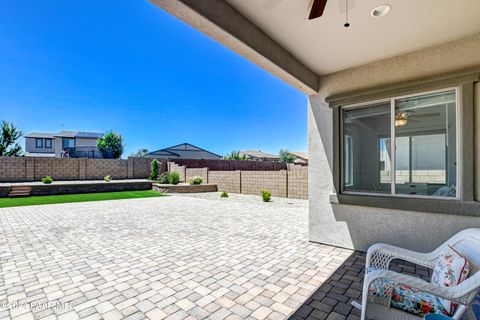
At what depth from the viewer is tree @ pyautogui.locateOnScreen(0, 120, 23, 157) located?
1983 cm

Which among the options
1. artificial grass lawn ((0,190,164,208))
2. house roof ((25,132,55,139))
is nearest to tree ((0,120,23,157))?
artificial grass lawn ((0,190,164,208))

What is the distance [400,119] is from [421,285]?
9.51 feet

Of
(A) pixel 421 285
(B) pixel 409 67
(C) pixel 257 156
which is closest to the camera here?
(A) pixel 421 285

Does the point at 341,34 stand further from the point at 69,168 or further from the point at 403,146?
the point at 69,168

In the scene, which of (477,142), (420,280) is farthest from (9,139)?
(477,142)

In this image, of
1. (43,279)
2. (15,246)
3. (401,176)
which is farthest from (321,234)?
(15,246)

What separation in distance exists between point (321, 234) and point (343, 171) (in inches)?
48.7

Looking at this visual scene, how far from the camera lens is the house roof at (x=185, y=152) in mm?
34531

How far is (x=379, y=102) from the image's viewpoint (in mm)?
3898

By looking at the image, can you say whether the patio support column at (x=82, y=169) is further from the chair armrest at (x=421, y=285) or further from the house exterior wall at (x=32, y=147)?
the house exterior wall at (x=32, y=147)

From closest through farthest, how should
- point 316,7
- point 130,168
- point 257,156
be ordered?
1. point 316,7
2. point 130,168
3. point 257,156

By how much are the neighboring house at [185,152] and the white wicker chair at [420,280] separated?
33.3 meters

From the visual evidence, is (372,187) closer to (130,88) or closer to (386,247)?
(386,247)

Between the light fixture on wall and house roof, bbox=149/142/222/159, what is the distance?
1300 inches
